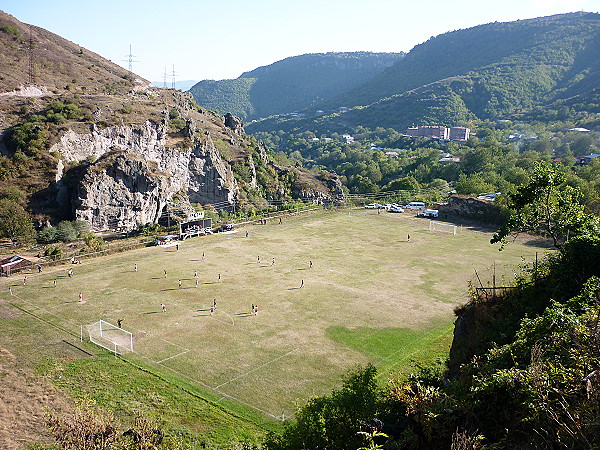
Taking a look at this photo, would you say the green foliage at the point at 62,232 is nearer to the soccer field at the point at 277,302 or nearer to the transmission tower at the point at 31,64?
the soccer field at the point at 277,302

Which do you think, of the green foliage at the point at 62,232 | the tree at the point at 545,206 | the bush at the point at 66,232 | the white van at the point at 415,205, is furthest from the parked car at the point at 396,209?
the tree at the point at 545,206

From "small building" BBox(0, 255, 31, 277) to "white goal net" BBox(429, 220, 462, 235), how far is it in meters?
49.1

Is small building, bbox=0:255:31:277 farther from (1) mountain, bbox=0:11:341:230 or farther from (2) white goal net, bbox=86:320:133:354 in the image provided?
(2) white goal net, bbox=86:320:133:354

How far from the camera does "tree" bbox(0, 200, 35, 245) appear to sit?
5262 cm

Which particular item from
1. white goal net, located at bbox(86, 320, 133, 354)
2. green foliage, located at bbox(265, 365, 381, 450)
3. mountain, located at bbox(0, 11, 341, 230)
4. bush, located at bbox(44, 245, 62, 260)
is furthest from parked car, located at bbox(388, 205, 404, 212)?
green foliage, located at bbox(265, 365, 381, 450)

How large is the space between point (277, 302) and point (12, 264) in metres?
26.3

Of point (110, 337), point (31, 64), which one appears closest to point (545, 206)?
point (110, 337)

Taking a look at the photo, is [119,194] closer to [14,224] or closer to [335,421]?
[14,224]

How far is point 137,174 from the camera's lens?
213ft

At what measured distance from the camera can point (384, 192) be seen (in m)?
98.0

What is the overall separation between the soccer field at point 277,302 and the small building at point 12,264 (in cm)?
246

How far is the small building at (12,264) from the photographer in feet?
144

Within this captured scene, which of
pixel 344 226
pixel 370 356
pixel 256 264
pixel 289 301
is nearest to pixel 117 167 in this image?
pixel 256 264

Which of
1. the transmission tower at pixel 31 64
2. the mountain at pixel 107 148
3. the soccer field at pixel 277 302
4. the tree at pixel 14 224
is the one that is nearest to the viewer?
the soccer field at pixel 277 302
